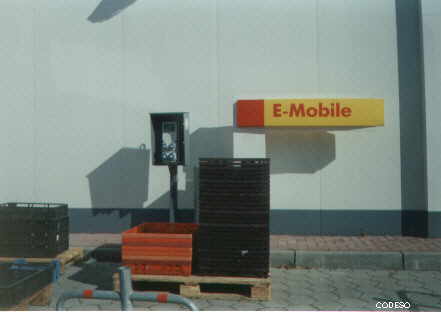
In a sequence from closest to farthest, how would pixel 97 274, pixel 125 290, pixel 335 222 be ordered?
pixel 125 290
pixel 97 274
pixel 335 222

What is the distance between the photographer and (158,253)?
224 inches

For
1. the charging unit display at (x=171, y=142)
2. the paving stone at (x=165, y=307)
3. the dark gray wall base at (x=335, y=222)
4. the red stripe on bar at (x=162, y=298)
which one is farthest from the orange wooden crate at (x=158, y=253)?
the dark gray wall base at (x=335, y=222)

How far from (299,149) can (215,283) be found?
13.2 ft

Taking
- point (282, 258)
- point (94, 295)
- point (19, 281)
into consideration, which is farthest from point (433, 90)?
point (19, 281)

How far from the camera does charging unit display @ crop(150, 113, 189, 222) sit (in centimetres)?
778

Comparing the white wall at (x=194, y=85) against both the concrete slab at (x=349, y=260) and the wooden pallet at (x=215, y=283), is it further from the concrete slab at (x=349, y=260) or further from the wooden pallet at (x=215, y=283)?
the wooden pallet at (x=215, y=283)

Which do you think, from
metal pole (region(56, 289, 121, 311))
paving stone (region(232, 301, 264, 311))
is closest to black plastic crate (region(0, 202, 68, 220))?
paving stone (region(232, 301, 264, 311))

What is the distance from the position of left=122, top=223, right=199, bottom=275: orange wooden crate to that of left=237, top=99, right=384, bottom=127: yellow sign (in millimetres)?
3368

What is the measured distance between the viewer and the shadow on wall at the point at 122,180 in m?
9.09

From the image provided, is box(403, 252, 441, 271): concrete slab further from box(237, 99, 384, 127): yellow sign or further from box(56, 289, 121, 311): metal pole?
box(56, 289, 121, 311): metal pole

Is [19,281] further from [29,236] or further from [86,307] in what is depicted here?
[29,236]

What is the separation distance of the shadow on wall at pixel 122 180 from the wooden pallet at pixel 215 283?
11.7 ft

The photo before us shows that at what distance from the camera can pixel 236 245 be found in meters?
5.61

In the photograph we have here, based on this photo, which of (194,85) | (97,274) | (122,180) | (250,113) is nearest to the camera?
(97,274)
